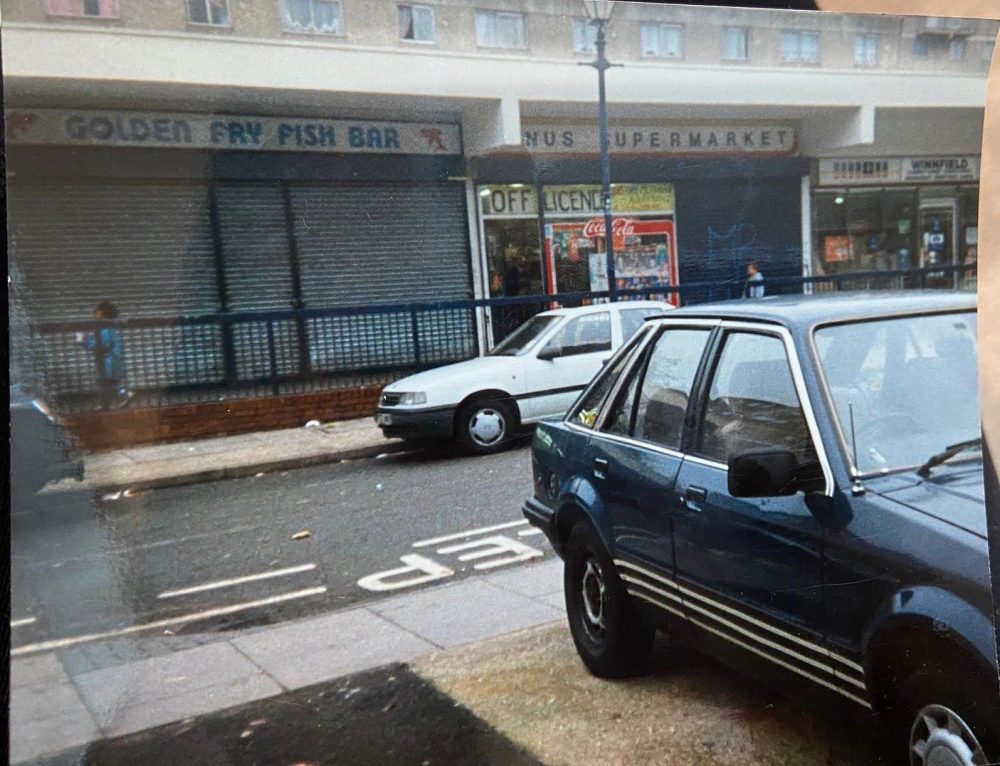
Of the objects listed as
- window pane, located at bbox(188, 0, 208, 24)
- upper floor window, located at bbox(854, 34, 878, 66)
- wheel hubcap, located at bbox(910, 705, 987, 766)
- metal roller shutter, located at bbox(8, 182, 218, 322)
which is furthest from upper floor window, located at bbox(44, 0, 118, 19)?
wheel hubcap, located at bbox(910, 705, 987, 766)

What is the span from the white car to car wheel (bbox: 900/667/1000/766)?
1.21 meters

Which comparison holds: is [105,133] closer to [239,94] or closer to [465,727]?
[239,94]

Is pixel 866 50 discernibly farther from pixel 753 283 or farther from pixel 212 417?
pixel 212 417

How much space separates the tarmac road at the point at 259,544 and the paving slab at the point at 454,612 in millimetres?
41

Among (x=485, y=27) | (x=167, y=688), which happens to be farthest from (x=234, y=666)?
(x=485, y=27)

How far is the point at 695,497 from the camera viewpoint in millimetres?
2498

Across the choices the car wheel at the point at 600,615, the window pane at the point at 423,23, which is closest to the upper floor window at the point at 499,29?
the window pane at the point at 423,23

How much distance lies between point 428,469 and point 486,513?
8.1 inches

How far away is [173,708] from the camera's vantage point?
2.05m

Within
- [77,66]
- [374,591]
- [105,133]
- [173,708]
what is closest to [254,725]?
[173,708]

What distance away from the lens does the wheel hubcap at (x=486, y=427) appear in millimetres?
2469

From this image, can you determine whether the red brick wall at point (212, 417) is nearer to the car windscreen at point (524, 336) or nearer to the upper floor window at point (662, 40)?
the car windscreen at point (524, 336)

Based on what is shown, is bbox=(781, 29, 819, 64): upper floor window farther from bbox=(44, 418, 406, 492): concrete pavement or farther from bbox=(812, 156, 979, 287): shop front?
bbox=(44, 418, 406, 492): concrete pavement

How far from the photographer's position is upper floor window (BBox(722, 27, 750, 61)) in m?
2.66
